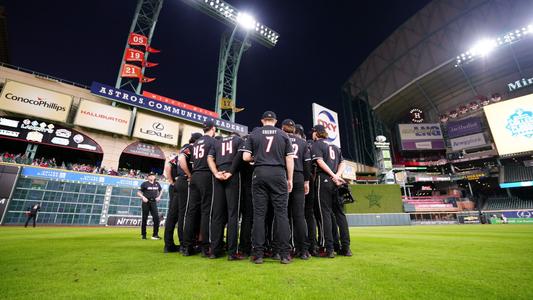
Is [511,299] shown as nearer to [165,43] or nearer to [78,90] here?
[78,90]

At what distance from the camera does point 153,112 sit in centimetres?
2603

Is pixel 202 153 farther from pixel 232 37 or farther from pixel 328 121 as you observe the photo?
pixel 232 37

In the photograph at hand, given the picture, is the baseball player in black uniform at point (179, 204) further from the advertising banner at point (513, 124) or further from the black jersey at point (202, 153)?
the advertising banner at point (513, 124)

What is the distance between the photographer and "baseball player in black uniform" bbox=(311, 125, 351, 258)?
3758mm

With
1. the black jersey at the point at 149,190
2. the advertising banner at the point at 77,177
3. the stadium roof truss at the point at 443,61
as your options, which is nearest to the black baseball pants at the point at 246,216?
the black jersey at the point at 149,190

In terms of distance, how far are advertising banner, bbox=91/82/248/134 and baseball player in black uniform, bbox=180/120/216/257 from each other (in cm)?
1687

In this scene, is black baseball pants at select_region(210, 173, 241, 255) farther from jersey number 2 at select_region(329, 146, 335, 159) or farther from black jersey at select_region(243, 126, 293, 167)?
jersey number 2 at select_region(329, 146, 335, 159)

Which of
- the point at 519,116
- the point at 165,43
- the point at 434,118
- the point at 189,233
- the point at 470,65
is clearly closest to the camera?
the point at 189,233

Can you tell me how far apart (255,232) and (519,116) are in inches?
1554

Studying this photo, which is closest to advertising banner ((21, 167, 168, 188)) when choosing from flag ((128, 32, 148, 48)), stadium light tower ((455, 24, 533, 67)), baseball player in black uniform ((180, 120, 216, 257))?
flag ((128, 32, 148, 48))

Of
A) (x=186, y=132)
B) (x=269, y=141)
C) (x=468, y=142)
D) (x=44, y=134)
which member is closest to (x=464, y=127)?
(x=468, y=142)

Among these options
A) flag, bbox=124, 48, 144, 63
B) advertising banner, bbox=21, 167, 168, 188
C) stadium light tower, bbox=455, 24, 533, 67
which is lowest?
advertising banner, bbox=21, 167, 168, 188

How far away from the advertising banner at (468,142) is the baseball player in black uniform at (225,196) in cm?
4564

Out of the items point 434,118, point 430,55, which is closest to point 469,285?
point 430,55
